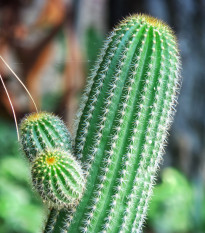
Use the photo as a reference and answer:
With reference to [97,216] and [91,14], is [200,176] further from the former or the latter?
[91,14]

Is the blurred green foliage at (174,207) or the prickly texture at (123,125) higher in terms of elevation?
the prickly texture at (123,125)

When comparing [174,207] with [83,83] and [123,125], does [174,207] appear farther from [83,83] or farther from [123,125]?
[123,125]

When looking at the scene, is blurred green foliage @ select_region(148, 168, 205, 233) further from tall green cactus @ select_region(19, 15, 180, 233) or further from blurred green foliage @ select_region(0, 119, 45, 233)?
tall green cactus @ select_region(19, 15, 180, 233)

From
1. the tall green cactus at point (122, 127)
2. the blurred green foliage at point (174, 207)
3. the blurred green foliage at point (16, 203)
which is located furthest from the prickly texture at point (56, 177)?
the blurred green foliage at point (174, 207)

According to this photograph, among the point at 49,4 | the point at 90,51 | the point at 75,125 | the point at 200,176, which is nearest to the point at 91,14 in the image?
the point at 90,51

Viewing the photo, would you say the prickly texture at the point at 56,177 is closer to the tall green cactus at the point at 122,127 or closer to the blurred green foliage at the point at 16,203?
the tall green cactus at the point at 122,127

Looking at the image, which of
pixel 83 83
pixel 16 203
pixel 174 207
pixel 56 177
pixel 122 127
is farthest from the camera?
pixel 83 83

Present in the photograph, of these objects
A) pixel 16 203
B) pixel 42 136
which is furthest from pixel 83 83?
pixel 42 136
